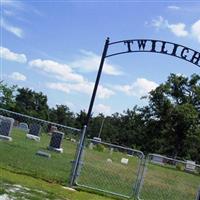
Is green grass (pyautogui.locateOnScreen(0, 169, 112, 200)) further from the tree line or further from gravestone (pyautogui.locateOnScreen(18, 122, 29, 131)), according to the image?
the tree line

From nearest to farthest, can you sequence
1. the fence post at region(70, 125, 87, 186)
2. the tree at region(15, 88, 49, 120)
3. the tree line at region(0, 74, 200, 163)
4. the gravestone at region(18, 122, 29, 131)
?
1. the fence post at region(70, 125, 87, 186)
2. the gravestone at region(18, 122, 29, 131)
3. the tree line at region(0, 74, 200, 163)
4. the tree at region(15, 88, 49, 120)

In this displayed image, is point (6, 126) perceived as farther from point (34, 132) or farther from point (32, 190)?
point (32, 190)

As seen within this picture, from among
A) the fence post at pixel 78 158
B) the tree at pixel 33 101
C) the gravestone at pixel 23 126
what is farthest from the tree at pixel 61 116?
the fence post at pixel 78 158

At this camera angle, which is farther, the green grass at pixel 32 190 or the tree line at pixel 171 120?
the tree line at pixel 171 120

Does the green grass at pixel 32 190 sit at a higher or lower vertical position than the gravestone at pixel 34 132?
lower

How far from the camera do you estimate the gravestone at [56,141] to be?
898 inches

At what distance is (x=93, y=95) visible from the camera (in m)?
14.7

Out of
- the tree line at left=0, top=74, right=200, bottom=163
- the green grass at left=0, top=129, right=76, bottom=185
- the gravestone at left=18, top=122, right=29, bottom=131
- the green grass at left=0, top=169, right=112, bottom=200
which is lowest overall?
the green grass at left=0, top=169, right=112, bottom=200

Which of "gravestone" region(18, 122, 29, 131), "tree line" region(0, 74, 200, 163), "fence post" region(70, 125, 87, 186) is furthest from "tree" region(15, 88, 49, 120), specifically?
"fence post" region(70, 125, 87, 186)

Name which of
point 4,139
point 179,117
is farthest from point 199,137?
point 4,139

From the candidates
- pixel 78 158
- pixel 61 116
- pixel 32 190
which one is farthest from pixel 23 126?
pixel 61 116

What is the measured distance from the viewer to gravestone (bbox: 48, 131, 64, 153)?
22.8 meters

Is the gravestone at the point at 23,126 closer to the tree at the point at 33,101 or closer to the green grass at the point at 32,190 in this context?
the green grass at the point at 32,190

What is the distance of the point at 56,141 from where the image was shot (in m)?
23.6
